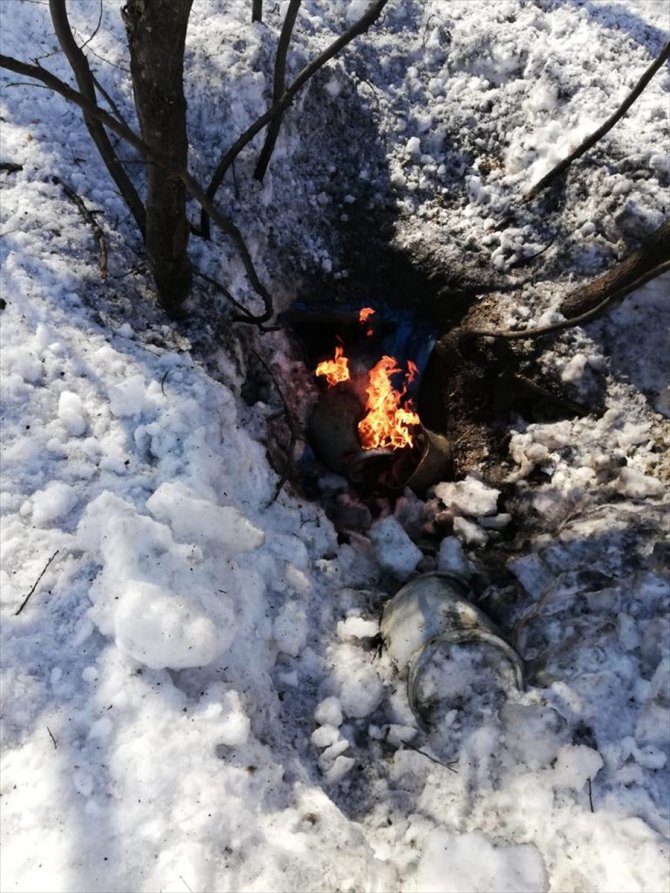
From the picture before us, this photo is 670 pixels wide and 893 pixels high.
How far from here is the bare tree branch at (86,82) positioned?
6.62 ft

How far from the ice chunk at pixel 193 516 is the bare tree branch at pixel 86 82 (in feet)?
4.85

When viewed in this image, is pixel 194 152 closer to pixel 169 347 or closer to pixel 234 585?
pixel 169 347

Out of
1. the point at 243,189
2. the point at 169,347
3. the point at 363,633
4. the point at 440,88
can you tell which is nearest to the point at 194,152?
the point at 243,189

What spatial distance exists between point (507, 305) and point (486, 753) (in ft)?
8.99

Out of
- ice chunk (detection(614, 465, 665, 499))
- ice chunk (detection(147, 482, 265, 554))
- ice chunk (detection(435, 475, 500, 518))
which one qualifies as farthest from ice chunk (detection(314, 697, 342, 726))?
ice chunk (detection(614, 465, 665, 499))

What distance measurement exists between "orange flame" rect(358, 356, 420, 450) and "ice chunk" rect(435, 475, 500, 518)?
1.27ft

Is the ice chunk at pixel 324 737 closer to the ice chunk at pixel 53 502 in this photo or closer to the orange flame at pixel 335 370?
the ice chunk at pixel 53 502

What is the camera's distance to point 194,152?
3.77 m

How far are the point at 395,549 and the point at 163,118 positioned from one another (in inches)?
92.3

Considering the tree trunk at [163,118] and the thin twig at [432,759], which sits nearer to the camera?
the tree trunk at [163,118]

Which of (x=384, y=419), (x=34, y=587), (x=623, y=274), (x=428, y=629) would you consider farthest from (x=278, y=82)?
(x=428, y=629)

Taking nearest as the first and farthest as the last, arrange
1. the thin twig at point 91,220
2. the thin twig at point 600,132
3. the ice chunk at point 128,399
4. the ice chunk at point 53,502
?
1. the ice chunk at point 53,502
2. the ice chunk at point 128,399
3. the thin twig at point 91,220
4. the thin twig at point 600,132

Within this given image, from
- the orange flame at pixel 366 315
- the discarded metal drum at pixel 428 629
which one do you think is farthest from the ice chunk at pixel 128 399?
the orange flame at pixel 366 315

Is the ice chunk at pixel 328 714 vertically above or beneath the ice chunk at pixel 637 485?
beneath
